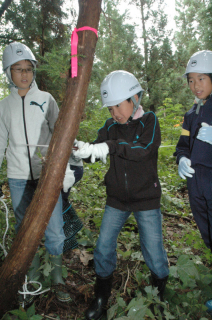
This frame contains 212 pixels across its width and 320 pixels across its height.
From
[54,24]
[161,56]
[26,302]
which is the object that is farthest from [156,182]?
[161,56]

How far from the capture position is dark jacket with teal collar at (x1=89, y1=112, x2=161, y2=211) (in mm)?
1851

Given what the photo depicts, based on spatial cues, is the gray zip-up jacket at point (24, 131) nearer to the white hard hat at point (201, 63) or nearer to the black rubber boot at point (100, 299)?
the black rubber boot at point (100, 299)

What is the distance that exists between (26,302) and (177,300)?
1326mm

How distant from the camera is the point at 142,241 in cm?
191

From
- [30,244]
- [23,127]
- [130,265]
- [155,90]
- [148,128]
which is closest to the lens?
[30,244]

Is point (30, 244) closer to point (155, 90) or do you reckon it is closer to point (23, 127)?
point (23, 127)

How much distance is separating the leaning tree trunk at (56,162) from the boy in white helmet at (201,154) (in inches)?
49.2

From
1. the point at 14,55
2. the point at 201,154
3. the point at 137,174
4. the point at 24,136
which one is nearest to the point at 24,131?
the point at 24,136

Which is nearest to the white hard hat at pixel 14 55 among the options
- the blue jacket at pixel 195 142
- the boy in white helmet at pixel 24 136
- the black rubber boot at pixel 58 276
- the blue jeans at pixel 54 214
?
the boy in white helmet at pixel 24 136

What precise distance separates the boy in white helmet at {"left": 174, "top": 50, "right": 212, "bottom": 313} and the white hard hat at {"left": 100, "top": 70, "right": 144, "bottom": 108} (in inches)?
28.5

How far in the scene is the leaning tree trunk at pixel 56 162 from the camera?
1425mm

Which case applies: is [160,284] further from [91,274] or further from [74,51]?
[74,51]

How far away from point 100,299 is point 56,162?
1.35 m

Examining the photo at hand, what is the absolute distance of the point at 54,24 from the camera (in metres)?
3.94
